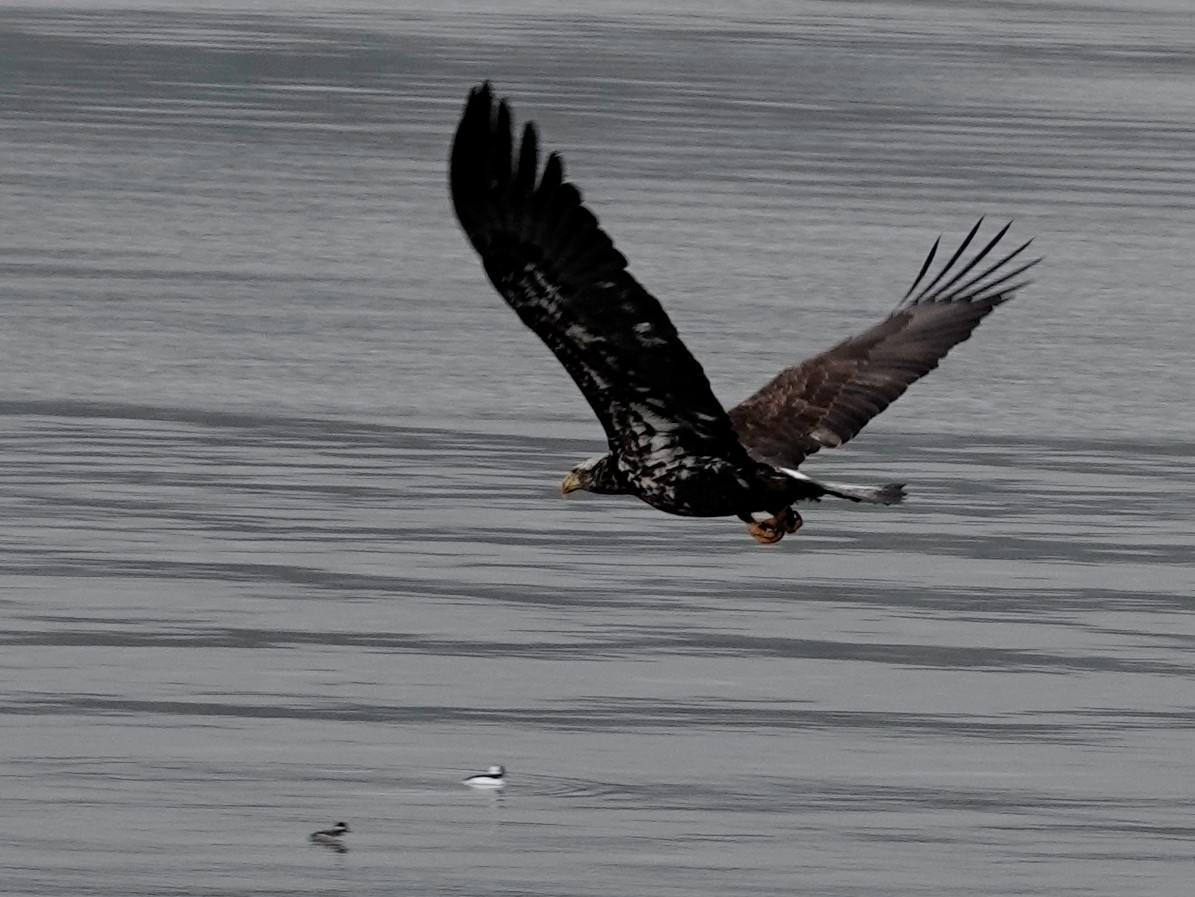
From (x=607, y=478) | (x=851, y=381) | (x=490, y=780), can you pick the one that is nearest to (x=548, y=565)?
(x=851, y=381)

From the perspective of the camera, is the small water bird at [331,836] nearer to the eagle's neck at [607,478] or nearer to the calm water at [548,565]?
the calm water at [548,565]

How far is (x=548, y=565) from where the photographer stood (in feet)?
37.2

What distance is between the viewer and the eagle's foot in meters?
9.26

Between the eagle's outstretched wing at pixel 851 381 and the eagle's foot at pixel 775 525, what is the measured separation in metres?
0.18

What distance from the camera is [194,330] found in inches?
645

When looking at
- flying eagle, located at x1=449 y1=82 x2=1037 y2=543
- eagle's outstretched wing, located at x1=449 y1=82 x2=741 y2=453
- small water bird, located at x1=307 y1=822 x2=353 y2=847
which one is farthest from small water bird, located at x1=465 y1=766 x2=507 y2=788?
eagle's outstretched wing, located at x1=449 y1=82 x2=741 y2=453

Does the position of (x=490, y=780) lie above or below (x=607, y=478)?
below

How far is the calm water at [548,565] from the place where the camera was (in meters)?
8.31

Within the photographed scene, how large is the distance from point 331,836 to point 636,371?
4.13 feet

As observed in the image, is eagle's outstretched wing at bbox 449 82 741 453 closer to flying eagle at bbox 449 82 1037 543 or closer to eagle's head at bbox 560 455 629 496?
flying eagle at bbox 449 82 1037 543

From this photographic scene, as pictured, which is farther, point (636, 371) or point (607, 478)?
point (607, 478)

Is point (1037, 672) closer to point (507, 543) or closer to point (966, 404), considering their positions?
point (507, 543)

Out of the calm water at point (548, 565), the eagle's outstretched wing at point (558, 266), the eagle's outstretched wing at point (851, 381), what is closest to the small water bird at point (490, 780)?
the calm water at point (548, 565)

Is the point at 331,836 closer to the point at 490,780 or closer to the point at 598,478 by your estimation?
the point at 490,780
